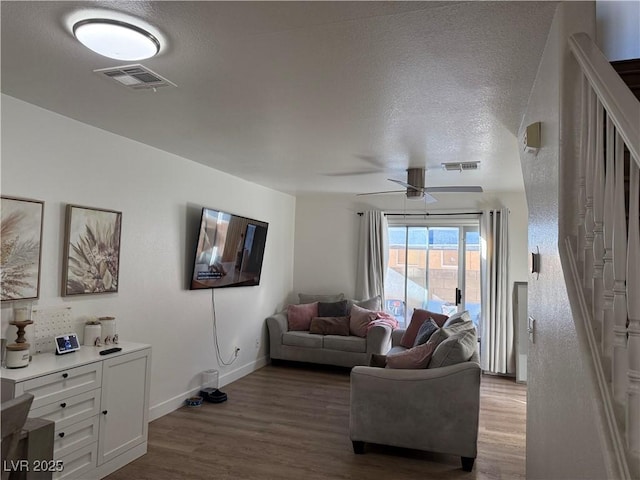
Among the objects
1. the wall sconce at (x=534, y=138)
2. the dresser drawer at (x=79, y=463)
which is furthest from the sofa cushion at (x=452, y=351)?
the dresser drawer at (x=79, y=463)

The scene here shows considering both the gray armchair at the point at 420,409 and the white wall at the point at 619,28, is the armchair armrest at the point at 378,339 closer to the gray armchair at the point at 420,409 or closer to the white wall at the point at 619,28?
the gray armchair at the point at 420,409

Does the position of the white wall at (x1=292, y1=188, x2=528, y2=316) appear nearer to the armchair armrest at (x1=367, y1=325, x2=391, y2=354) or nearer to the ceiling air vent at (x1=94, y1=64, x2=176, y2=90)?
the armchair armrest at (x1=367, y1=325, x2=391, y2=354)

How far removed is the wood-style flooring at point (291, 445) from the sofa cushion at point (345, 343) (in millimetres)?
868

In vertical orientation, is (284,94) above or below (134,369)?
above

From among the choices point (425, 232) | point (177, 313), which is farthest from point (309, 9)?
point (425, 232)

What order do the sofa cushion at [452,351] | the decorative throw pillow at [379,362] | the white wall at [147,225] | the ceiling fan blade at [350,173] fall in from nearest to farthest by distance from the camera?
the white wall at [147,225]
the sofa cushion at [452,351]
the decorative throw pillow at [379,362]
the ceiling fan blade at [350,173]

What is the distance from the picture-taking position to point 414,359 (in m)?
→ 3.57

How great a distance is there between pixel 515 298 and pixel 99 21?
5.85 metres

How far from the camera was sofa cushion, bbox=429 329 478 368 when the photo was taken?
3404 mm

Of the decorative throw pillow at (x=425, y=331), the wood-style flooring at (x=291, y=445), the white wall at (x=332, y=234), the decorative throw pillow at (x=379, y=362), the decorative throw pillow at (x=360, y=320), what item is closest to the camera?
the wood-style flooring at (x=291, y=445)

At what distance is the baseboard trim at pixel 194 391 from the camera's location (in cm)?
411

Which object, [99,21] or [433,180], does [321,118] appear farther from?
[433,180]

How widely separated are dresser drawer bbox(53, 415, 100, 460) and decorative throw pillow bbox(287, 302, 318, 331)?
3.56 metres

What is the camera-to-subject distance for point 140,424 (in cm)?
333
